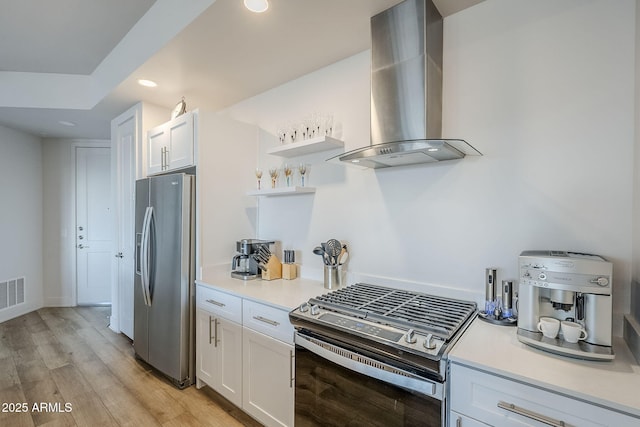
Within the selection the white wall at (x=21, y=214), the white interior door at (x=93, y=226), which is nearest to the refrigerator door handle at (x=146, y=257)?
the white interior door at (x=93, y=226)

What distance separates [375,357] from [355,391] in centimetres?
23

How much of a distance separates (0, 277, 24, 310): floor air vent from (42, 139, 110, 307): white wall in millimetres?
385

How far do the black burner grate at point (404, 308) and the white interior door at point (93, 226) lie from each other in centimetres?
451

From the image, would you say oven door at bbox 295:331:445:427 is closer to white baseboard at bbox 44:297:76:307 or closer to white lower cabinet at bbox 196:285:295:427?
white lower cabinet at bbox 196:285:295:427

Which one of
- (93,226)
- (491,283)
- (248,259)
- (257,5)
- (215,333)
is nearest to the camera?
(491,283)

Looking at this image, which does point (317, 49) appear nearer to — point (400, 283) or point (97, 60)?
point (400, 283)

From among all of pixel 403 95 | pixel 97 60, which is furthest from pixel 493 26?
pixel 97 60

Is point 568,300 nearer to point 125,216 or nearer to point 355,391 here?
point 355,391

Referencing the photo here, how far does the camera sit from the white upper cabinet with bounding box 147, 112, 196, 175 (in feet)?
8.12

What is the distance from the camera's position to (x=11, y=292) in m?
4.01

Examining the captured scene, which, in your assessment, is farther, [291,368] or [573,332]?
[291,368]

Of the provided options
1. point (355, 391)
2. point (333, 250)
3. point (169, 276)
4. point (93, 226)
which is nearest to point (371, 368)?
point (355, 391)

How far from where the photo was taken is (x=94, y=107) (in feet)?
10.7

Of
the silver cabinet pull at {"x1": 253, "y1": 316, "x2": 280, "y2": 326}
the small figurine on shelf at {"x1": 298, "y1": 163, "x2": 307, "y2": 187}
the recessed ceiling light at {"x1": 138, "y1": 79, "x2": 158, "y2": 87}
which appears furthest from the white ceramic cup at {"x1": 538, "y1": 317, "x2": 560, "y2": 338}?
the recessed ceiling light at {"x1": 138, "y1": 79, "x2": 158, "y2": 87}
